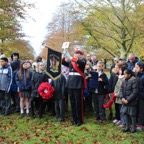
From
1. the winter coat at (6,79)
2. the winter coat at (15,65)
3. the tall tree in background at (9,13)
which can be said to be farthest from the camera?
the tall tree in background at (9,13)

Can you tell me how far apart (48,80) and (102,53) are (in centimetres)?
2498

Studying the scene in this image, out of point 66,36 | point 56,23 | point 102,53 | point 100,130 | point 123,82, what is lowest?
point 100,130

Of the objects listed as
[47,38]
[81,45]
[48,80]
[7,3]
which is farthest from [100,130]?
[47,38]

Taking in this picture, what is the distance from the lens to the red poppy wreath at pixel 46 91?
8086 millimetres

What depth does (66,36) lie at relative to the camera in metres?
31.4

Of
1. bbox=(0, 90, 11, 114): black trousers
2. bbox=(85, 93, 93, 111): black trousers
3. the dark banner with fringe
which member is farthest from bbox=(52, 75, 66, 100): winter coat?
bbox=(0, 90, 11, 114): black trousers

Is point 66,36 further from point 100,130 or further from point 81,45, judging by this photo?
point 100,130

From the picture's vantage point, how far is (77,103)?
7.70 m

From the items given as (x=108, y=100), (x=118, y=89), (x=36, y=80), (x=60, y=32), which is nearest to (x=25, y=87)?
(x=36, y=80)

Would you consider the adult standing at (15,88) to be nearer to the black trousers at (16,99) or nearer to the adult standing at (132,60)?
the black trousers at (16,99)

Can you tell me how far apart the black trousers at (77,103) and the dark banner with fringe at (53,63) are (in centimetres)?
72

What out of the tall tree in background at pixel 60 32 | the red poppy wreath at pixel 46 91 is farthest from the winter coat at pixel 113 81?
the tall tree in background at pixel 60 32

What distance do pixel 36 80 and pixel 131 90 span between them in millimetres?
3267

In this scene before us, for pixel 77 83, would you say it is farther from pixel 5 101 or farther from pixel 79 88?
pixel 5 101
